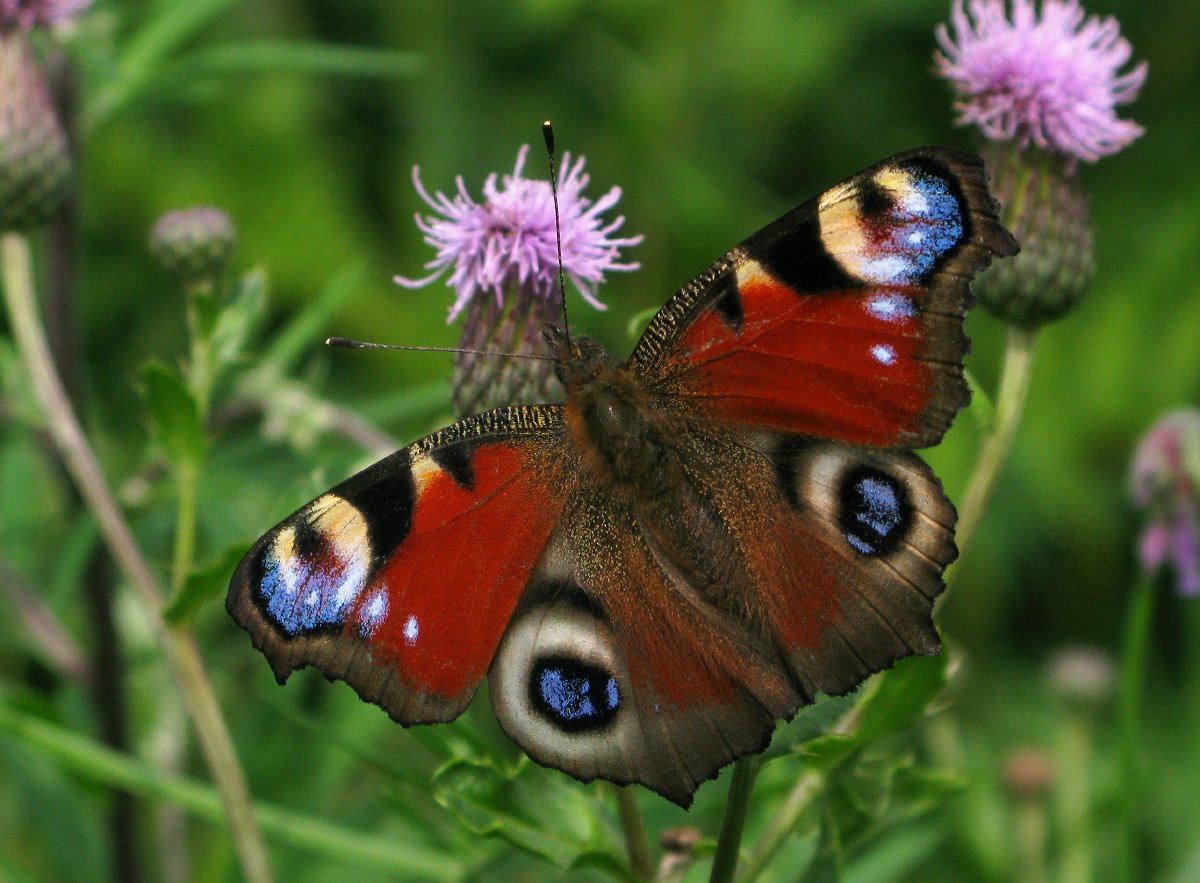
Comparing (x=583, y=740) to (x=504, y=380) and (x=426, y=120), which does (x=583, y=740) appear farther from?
(x=426, y=120)

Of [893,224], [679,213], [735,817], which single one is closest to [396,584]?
[735,817]

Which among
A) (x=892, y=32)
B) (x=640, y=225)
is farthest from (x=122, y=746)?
(x=892, y=32)

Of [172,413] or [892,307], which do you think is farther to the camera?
[172,413]

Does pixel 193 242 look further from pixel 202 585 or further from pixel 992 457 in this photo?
pixel 992 457

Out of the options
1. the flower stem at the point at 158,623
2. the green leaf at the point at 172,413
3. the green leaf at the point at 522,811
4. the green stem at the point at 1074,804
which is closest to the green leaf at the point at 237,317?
the green leaf at the point at 172,413

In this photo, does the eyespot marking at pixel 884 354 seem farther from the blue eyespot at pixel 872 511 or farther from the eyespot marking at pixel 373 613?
the eyespot marking at pixel 373 613
